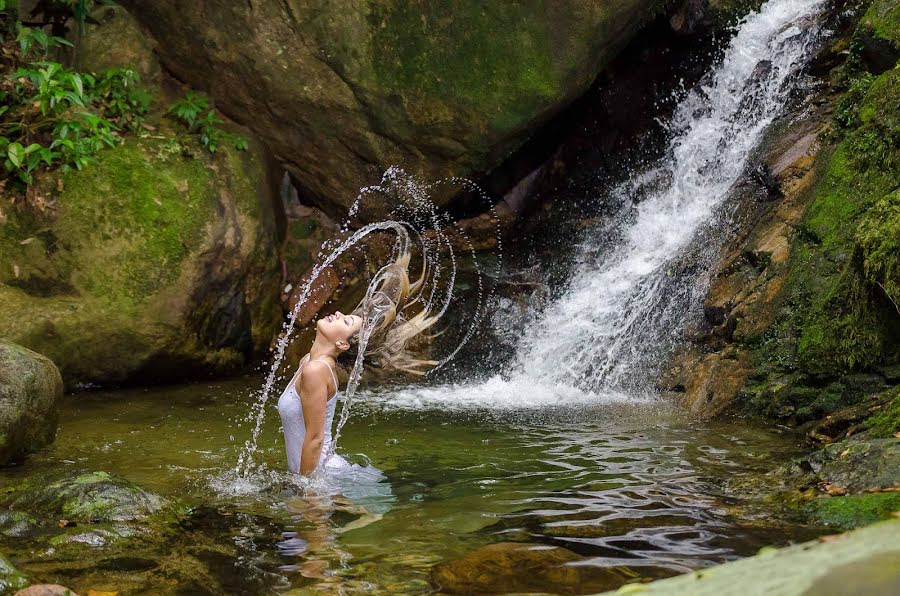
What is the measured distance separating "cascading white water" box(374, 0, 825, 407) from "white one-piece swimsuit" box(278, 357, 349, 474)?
3.01 metres

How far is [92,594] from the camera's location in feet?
11.8

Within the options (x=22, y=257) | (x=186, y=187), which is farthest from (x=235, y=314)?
(x=22, y=257)

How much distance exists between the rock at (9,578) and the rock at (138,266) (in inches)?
193

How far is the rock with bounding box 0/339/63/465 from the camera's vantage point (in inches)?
229

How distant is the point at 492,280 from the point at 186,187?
3709 mm

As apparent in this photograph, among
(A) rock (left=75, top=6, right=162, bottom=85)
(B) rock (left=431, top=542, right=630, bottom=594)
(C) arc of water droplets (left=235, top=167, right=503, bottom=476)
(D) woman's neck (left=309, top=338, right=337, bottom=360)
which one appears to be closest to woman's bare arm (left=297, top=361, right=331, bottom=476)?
(D) woman's neck (left=309, top=338, right=337, bottom=360)

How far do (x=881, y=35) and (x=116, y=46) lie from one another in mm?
8157

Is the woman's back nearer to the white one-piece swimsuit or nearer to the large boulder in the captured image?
the white one-piece swimsuit

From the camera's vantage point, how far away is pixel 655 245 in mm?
9664

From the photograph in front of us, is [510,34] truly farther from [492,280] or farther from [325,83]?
[492,280]

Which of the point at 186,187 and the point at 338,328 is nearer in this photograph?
the point at 338,328

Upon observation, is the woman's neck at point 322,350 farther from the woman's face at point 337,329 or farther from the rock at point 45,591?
the rock at point 45,591

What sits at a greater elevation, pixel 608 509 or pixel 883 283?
pixel 883 283

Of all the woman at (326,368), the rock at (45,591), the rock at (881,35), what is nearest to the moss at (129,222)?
the woman at (326,368)
